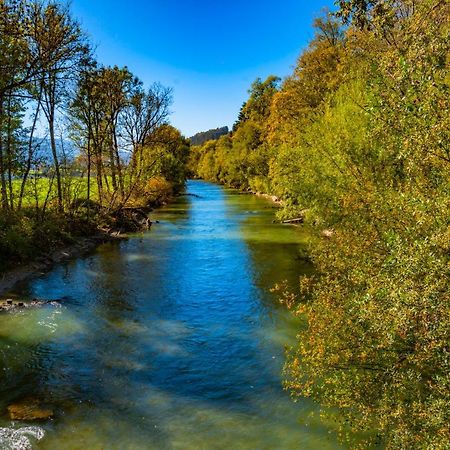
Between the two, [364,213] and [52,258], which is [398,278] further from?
[52,258]

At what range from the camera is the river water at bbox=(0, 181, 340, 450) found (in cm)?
998

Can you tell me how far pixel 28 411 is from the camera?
35.1ft

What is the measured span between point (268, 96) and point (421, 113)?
2658 inches

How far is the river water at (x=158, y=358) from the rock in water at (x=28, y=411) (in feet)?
0.69

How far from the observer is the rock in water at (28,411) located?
10.4 metres

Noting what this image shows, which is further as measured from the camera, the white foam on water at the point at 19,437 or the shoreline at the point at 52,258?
the shoreline at the point at 52,258

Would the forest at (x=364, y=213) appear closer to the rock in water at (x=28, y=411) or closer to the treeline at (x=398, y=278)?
the treeline at (x=398, y=278)

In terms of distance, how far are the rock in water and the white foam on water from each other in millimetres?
476

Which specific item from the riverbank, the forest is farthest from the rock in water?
the riverbank

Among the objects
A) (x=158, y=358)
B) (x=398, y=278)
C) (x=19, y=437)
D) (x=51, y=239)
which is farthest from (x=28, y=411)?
(x=51, y=239)

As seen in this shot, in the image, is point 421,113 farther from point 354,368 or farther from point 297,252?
point 297,252

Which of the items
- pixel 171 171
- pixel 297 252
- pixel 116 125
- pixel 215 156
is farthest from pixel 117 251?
pixel 215 156

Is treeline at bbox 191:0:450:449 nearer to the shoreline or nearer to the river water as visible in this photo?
the river water

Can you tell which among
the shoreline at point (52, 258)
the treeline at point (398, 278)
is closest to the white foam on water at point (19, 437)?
the treeline at point (398, 278)
